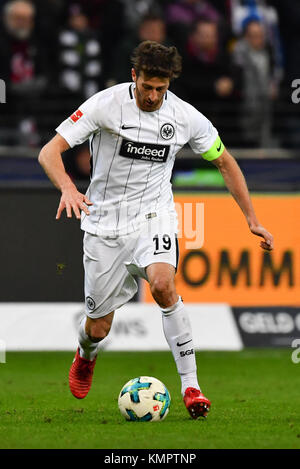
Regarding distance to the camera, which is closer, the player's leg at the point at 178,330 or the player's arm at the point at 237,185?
the player's leg at the point at 178,330

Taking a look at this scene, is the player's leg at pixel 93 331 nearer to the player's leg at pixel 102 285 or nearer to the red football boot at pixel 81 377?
the player's leg at pixel 102 285

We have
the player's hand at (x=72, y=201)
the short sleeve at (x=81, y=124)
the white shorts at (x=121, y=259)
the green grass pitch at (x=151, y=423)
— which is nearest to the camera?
the green grass pitch at (x=151, y=423)

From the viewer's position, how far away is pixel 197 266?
38.7ft

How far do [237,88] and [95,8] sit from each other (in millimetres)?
2391

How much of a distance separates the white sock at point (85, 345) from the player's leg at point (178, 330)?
0.81 metres

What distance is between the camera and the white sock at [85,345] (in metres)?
7.68

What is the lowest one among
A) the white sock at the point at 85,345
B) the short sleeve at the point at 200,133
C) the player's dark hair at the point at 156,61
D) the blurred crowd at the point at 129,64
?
the white sock at the point at 85,345

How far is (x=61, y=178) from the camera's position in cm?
668

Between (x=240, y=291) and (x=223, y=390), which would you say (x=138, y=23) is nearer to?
(x=240, y=291)

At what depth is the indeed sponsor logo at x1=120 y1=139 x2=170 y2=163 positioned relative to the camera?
7160 mm

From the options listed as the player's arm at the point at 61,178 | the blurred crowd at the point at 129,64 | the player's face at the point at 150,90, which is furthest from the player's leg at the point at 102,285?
the blurred crowd at the point at 129,64

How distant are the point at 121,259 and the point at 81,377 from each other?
105 cm
